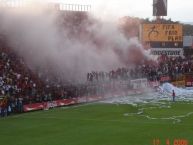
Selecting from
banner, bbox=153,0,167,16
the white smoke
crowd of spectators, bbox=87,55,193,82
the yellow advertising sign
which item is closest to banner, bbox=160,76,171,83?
crowd of spectators, bbox=87,55,193,82

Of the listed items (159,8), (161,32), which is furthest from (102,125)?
(159,8)

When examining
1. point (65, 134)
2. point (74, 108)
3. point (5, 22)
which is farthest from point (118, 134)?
point (5, 22)

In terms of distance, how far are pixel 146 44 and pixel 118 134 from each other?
87.1ft

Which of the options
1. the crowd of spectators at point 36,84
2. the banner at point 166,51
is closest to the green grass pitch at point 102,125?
the crowd of spectators at point 36,84

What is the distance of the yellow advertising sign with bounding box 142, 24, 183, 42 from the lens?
1953 inches

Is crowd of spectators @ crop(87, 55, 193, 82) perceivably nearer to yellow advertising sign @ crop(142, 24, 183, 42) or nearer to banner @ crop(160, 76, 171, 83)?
banner @ crop(160, 76, 171, 83)

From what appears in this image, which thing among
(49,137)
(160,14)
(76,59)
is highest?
(160,14)

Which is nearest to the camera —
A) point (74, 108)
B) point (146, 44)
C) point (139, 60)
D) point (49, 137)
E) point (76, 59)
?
point (49, 137)

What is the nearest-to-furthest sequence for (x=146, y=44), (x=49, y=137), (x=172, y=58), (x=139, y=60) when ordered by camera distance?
(x=49, y=137)
(x=146, y=44)
(x=139, y=60)
(x=172, y=58)

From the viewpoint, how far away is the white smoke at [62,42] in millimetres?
42031

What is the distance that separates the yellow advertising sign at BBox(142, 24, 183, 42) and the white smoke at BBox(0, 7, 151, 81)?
3899mm

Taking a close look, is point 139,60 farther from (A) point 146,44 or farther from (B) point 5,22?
(B) point 5,22

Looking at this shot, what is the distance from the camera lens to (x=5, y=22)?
40781mm

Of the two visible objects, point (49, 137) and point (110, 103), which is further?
point (110, 103)
